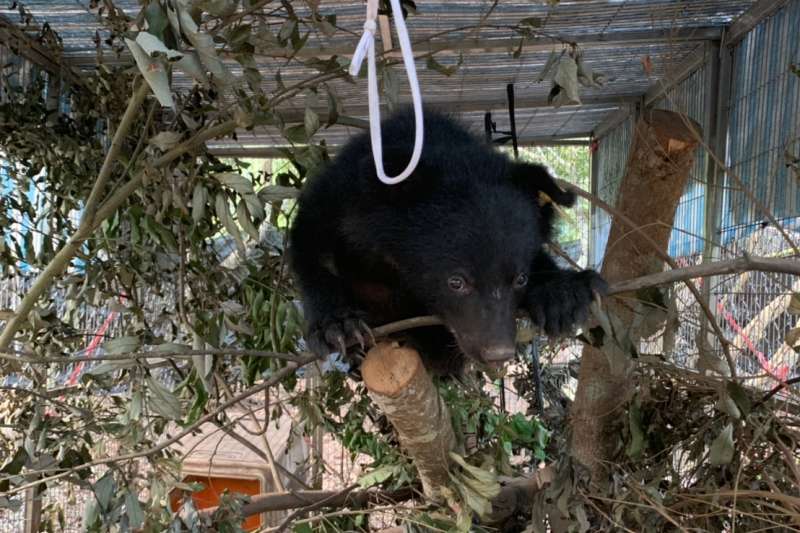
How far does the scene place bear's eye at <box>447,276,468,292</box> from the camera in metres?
2.10

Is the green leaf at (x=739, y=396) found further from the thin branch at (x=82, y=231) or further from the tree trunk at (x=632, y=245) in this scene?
the thin branch at (x=82, y=231)

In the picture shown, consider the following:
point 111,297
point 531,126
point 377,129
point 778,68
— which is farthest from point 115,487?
point 531,126

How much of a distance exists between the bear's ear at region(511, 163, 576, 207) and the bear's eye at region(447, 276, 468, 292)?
482 mm

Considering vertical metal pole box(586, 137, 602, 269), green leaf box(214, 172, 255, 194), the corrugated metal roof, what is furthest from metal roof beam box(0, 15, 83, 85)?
vertical metal pole box(586, 137, 602, 269)

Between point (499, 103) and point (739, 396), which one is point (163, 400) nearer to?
point (739, 396)

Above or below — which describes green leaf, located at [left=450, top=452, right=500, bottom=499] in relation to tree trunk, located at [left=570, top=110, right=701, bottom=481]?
below

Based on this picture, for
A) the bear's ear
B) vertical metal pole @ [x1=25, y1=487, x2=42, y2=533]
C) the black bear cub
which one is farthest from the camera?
vertical metal pole @ [x1=25, y1=487, x2=42, y2=533]

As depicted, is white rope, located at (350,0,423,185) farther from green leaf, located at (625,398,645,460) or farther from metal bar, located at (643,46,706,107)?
metal bar, located at (643,46,706,107)

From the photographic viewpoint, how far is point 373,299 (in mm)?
2578

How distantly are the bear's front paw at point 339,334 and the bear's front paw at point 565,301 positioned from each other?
23.7 inches

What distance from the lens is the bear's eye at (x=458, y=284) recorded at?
2.10m

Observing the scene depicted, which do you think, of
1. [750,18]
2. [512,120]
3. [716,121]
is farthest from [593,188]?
[512,120]

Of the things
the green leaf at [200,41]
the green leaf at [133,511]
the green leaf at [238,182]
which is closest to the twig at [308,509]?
the green leaf at [133,511]

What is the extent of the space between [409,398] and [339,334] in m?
0.35
